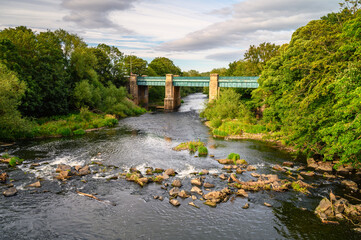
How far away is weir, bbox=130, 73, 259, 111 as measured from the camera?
64756mm

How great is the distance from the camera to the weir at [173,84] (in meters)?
64.8

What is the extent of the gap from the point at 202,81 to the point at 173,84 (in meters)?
10.2

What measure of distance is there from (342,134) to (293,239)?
7840 millimetres

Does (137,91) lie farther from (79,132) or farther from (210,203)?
(210,203)

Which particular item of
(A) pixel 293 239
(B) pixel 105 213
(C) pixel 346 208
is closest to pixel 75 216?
(B) pixel 105 213

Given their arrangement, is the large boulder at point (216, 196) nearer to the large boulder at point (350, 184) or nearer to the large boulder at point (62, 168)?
the large boulder at point (350, 184)

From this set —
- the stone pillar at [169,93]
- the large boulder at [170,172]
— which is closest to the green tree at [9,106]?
the large boulder at [170,172]

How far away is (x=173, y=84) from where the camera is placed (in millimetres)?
77438

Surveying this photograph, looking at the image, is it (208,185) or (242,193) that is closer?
(242,193)

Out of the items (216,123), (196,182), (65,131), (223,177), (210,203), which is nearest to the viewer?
(210,203)

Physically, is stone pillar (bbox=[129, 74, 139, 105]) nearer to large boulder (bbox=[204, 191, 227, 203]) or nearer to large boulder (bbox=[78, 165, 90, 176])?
large boulder (bbox=[78, 165, 90, 176])

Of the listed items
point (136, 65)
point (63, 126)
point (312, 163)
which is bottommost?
point (312, 163)

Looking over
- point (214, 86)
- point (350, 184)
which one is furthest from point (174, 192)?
point (214, 86)

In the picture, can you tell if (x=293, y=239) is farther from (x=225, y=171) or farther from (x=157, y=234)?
(x=225, y=171)
